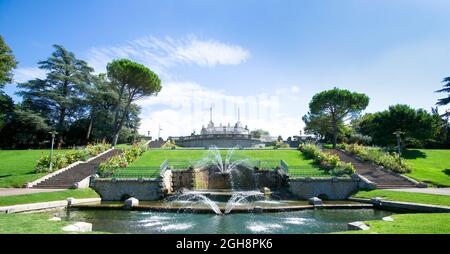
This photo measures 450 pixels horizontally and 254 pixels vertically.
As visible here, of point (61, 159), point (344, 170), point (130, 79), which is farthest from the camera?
point (130, 79)

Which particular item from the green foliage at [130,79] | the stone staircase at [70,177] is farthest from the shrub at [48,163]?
the green foliage at [130,79]

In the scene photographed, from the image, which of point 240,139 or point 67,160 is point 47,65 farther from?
point 240,139

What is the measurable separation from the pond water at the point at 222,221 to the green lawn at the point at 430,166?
1362cm

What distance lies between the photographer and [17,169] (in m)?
28.1

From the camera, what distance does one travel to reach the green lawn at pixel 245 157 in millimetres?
26719

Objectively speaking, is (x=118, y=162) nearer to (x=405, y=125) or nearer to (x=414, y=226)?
(x=414, y=226)

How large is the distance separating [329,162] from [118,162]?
20.0 m

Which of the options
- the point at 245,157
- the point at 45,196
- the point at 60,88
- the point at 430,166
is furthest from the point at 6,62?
the point at 430,166

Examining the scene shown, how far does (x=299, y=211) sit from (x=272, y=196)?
5.40 m

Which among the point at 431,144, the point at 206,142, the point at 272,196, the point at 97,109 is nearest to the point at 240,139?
the point at 206,142

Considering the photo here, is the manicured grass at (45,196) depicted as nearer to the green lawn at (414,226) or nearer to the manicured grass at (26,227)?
the manicured grass at (26,227)

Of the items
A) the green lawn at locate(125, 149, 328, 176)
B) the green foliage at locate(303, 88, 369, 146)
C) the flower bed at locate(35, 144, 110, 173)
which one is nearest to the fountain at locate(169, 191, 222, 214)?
the green lawn at locate(125, 149, 328, 176)

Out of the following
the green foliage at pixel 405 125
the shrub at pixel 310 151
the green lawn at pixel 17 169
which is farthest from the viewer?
the green foliage at pixel 405 125
